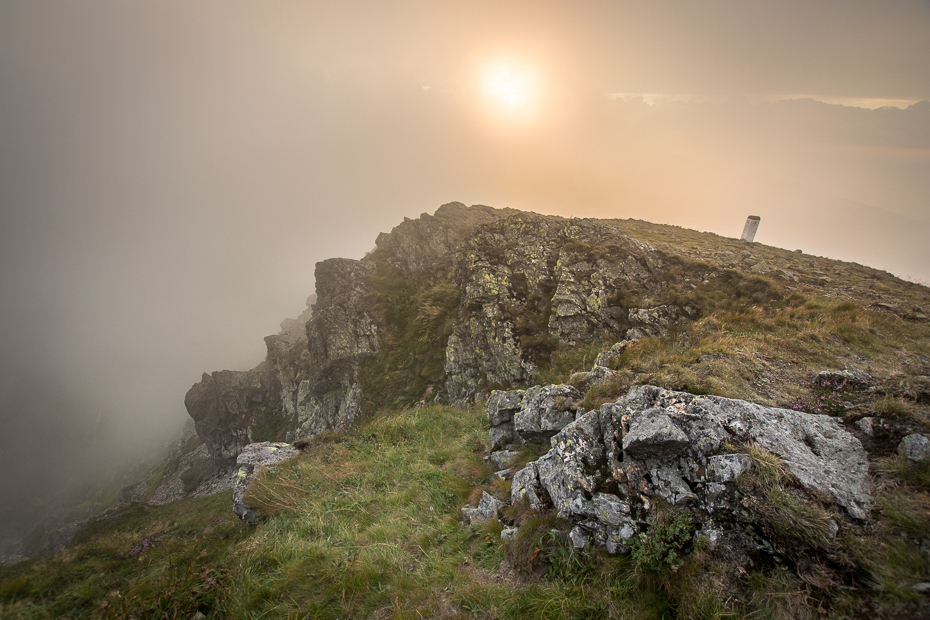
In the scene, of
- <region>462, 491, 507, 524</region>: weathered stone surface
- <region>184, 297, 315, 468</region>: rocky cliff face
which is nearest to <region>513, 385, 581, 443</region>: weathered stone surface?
<region>462, 491, 507, 524</region>: weathered stone surface

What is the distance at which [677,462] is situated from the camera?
5066 mm

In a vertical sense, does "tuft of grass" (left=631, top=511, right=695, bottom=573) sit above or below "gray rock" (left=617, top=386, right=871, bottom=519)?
below

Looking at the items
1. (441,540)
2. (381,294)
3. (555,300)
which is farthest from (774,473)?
(381,294)

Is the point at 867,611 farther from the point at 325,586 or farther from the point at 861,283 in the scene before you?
the point at 861,283

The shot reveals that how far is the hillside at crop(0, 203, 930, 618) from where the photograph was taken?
12.4ft

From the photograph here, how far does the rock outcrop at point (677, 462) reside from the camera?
14.0 ft

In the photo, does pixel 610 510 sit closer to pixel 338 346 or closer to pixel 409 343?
pixel 409 343

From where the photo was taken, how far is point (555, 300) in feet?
51.5

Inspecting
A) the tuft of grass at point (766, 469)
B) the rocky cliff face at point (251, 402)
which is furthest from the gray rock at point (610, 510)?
the rocky cliff face at point (251, 402)

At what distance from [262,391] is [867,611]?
36201 millimetres

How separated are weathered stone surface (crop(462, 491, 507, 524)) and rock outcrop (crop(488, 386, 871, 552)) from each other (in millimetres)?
415

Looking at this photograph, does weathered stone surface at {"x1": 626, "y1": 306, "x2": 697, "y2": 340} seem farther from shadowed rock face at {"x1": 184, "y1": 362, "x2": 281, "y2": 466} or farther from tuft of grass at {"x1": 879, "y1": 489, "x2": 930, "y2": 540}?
shadowed rock face at {"x1": 184, "y1": 362, "x2": 281, "y2": 466}

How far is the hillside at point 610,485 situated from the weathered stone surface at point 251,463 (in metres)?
0.35

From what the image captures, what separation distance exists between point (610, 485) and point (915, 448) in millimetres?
3931
